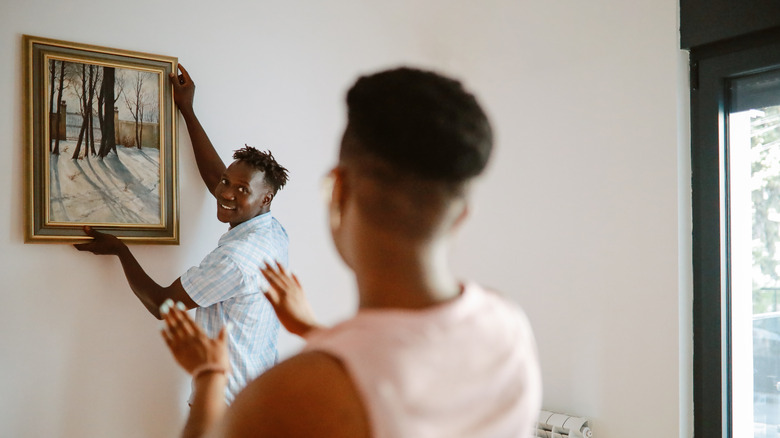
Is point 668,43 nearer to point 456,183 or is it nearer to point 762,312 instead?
point 762,312

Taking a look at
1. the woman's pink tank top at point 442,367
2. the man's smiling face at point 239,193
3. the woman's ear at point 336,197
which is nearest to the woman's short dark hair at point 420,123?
the woman's ear at point 336,197

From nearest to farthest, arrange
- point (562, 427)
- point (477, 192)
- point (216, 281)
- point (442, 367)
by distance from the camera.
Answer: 1. point (442, 367)
2. point (216, 281)
3. point (477, 192)
4. point (562, 427)

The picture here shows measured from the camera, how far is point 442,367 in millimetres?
597

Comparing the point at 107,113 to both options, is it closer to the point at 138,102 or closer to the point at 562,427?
the point at 138,102

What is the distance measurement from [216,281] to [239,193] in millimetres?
333

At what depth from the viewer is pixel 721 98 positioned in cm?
253

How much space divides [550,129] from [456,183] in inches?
101

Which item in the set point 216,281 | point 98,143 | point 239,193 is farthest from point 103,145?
point 216,281

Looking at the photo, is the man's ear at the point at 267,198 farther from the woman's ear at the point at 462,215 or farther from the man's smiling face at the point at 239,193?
the woman's ear at the point at 462,215

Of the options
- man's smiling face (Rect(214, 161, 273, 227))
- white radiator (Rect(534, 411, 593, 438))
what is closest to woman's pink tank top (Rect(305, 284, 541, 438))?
man's smiling face (Rect(214, 161, 273, 227))

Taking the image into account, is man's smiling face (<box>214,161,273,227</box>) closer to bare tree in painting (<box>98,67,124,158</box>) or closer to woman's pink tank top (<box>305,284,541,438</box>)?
bare tree in painting (<box>98,67,124,158</box>)

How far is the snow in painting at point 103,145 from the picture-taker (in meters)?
2.30

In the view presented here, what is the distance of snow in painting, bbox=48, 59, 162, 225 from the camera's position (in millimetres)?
2297

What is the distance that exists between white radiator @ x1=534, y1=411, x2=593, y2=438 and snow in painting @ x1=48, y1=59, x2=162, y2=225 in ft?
5.73
